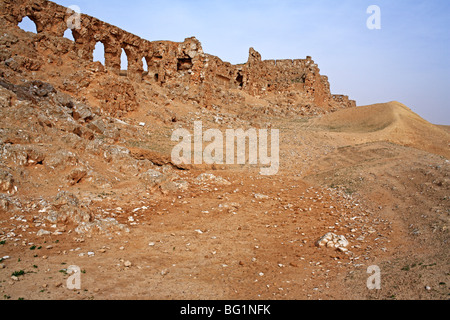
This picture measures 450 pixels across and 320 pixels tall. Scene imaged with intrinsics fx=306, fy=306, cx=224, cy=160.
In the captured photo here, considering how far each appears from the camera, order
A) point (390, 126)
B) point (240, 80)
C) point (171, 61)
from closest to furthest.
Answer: point (390, 126) < point (171, 61) < point (240, 80)

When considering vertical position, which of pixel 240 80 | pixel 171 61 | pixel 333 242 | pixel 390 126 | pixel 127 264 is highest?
pixel 240 80

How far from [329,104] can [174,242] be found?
39.0 m

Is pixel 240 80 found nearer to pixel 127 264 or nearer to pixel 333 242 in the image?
pixel 333 242

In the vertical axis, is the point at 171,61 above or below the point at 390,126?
above

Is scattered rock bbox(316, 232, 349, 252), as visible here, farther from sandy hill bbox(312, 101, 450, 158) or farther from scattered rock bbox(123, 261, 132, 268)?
sandy hill bbox(312, 101, 450, 158)

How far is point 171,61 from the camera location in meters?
23.8

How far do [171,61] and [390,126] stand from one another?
16.5 m

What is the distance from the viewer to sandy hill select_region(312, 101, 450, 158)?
61.0 ft

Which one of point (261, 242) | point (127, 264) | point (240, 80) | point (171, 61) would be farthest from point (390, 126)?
point (127, 264)

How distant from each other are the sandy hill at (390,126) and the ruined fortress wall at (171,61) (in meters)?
9.72

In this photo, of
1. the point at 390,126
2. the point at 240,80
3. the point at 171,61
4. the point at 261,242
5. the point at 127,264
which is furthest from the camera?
the point at 240,80

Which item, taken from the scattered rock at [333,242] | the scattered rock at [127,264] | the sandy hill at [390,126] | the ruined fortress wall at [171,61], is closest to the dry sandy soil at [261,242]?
the scattered rock at [127,264]

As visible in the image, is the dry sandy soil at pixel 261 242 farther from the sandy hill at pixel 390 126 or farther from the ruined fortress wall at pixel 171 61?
the ruined fortress wall at pixel 171 61
